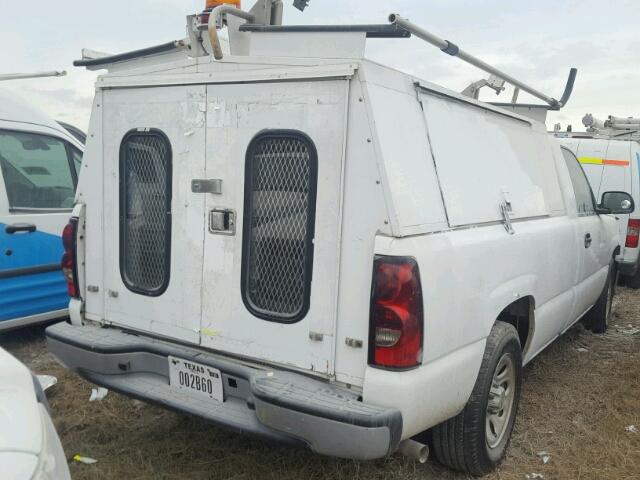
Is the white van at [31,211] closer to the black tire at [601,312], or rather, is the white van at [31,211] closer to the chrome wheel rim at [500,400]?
the chrome wheel rim at [500,400]

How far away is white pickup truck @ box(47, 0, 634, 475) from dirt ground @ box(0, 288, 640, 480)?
0.37 meters

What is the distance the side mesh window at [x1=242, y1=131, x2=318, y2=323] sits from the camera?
2717mm

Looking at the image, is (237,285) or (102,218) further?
(102,218)

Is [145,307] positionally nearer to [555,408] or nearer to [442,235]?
[442,235]

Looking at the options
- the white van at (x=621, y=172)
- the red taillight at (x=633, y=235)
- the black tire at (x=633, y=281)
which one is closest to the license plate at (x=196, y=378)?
the white van at (x=621, y=172)

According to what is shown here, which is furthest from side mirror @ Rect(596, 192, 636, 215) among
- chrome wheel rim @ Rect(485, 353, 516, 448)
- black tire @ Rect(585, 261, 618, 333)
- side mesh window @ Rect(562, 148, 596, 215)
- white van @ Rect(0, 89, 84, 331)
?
white van @ Rect(0, 89, 84, 331)

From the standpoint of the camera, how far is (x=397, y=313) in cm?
243

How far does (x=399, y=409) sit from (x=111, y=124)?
220 cm

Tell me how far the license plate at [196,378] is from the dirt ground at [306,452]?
1.83 feet

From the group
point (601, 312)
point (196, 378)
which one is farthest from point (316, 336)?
point (601, 312)

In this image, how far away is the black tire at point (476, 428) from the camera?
2996 millimetres

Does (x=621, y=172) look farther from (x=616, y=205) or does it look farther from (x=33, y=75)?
(x=33, y=75)

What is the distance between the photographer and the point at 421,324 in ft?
8.04

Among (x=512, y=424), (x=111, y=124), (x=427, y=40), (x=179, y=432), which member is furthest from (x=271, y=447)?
(x=427, y=40)
